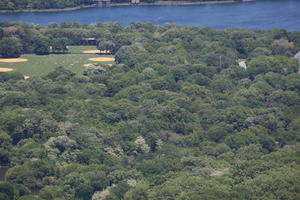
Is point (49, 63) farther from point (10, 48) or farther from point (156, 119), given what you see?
point (156, 119)

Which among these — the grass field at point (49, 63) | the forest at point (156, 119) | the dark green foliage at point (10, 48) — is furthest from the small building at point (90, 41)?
the dark green foliage at point (10, 48)

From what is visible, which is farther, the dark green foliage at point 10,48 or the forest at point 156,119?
the dark green foliage at point 10,48

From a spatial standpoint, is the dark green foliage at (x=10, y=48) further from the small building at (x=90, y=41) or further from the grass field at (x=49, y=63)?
the small building at (x=90, y=41)

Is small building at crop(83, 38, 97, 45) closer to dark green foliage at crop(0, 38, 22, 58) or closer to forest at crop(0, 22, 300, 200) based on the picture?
forest at crop(0, 22, 300, 200)

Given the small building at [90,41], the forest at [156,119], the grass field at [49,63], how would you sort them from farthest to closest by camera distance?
the small building at [90,41] < the grass field at [49,63] < the forest at [156,119]

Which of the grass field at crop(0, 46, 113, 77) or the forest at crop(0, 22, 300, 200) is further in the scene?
the grass field at crop(0, 46, 113, 77)

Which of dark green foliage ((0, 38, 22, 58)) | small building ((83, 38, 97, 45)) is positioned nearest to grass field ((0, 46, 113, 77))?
dark green foliage ((0, 38, 22, 58))

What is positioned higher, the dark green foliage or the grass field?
the dark green foliage
